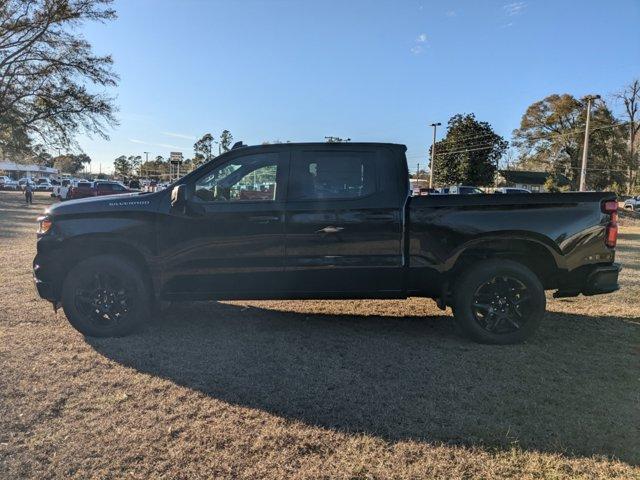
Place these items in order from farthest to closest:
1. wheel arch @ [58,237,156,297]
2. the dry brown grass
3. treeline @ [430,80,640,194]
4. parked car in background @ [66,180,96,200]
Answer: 1. treeline @ [430,80,640,194]
2. parked car in background @ [66,180,96,200]
3. wheel arch @ [58,237,156,297]
4. the dry brown grass

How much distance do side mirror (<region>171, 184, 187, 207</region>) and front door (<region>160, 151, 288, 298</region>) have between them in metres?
0.08

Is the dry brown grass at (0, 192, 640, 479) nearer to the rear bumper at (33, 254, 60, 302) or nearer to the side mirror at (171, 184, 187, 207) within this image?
the rear bumper at (33, 254, 60, 302)

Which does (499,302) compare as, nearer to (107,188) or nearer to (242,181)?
(242,181)

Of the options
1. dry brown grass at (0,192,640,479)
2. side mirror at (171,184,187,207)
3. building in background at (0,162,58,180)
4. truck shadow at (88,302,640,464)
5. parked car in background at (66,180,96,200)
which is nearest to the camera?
dry brown grass at (0,192,640,479)

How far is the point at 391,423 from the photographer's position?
3.43 metres

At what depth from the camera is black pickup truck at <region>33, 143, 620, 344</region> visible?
488 cm

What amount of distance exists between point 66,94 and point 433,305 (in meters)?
26.8

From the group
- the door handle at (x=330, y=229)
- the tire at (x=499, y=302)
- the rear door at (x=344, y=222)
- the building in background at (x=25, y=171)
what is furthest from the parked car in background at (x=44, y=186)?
the tire at (x=499, y=302)

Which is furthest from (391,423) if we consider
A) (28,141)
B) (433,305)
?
(28,141)

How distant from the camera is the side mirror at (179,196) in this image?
15.8 ft

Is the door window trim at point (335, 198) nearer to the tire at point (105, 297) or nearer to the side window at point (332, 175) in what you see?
the side window at point (332, 175)

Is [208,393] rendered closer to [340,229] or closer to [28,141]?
[340,229]

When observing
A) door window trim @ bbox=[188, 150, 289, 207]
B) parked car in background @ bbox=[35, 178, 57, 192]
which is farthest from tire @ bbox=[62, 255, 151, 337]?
parked car in background @ bbox=[35, 178, 57, 192]

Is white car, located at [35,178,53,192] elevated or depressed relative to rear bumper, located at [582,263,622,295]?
elevated
